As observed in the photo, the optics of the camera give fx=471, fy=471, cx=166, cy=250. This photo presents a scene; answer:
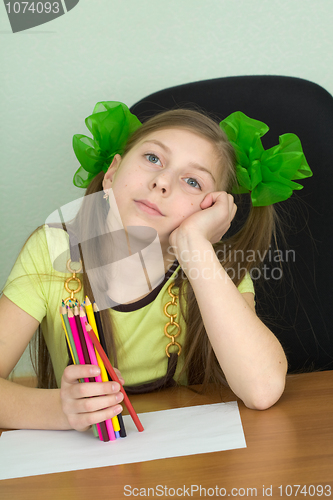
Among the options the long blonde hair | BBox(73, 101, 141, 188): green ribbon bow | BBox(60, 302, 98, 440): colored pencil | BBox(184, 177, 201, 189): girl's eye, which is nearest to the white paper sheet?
BBox(60, 302, 98, 440): colored pencil

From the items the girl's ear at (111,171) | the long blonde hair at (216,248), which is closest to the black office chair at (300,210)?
the long blonde hair at (216,248)

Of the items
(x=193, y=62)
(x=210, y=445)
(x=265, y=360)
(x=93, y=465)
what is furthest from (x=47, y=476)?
(x=193, y=62)

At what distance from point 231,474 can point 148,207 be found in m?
0.53

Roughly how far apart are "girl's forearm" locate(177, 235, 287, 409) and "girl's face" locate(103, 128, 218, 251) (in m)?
0.15

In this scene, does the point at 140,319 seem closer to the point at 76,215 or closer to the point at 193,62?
the point at 76,215

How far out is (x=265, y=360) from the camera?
2.42 ft

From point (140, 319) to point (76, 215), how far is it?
0.93 ft

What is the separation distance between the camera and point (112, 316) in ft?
3.20

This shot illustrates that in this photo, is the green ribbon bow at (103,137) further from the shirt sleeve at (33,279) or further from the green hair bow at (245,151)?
the shirt sleeve at (33,279)

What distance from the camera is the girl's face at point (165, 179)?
2.97 ft

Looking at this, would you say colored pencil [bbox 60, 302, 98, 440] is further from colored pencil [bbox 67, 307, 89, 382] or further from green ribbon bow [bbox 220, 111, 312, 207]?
green ribbon bow [bbox 220, 111, 312, 207]

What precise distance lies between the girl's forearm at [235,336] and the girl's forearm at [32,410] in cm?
26

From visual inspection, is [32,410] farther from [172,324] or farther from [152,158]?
[152,158]

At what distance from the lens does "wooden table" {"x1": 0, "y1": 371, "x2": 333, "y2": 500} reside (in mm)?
470
